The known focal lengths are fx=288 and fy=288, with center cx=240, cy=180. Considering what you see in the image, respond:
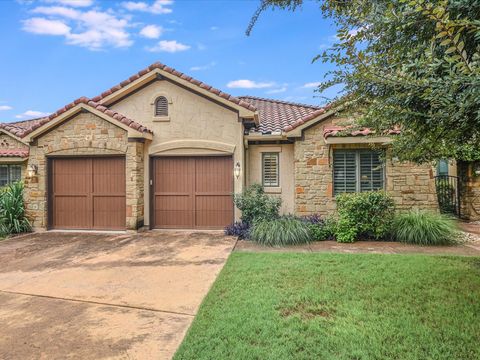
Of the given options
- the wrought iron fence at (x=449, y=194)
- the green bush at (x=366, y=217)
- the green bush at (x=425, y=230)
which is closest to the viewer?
the green bush at (x=425, y=230)

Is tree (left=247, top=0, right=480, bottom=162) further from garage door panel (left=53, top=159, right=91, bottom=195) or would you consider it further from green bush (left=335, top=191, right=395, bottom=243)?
garage door panel (left=53, top=159, right=91, bottom=195)

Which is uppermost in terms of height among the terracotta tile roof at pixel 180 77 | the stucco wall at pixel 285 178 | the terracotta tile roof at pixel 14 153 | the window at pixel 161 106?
the terracotta tile roof at pixel 180 77

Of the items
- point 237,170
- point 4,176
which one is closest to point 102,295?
point 237,170

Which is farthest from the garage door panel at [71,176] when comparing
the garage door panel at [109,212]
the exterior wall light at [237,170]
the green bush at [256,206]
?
the green bush at [256,206]

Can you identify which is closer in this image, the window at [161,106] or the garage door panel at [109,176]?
the garage door panel at [109,176]

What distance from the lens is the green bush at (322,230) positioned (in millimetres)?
8617

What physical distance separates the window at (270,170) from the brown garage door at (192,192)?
4.36 feet

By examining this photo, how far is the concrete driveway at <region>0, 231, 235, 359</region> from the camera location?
3.30 m

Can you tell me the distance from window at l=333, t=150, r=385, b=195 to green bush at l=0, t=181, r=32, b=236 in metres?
10.8

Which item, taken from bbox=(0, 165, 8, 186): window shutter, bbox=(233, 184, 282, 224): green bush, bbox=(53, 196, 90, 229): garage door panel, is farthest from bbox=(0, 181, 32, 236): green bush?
bbox=(233, 184, 282, 224): green bush

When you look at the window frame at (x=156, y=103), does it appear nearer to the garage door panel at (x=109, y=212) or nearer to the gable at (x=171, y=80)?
the gable at (x=171, y=80)

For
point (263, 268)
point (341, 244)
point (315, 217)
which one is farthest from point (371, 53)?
point (315, 217)

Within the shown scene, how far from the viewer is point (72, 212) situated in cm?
1030

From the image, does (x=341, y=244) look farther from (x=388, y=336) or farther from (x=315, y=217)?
(x=388, y=336)
